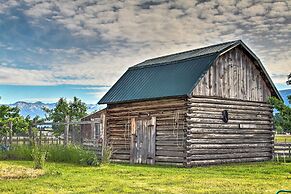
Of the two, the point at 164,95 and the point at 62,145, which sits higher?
the point at 164,95

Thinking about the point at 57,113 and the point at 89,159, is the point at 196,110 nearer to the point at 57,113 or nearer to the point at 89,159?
the point at 89,159

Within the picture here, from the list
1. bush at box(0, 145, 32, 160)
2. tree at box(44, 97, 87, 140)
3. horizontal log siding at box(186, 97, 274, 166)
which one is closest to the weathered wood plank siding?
horizontal log siding at box(186, 97, 274, 166)

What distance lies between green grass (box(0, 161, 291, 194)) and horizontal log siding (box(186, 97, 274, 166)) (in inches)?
130

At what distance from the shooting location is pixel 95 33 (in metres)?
30.1

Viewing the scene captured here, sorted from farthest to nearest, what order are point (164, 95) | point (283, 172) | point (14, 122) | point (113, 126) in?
point (14, 122)
point (113, 126)
point (164, 95)
point (283, 172)

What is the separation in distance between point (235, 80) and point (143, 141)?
6.07 metres

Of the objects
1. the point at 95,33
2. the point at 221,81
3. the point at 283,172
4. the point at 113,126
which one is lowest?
the point at 283,172

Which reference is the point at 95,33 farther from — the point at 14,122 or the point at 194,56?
the point at 14,122

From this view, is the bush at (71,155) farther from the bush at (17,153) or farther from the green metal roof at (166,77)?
the green metal roof at (166,77)

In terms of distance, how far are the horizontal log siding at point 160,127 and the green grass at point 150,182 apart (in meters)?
3.57

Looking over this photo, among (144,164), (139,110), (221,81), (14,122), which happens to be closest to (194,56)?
(221,81)

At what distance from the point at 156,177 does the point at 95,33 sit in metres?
15.2

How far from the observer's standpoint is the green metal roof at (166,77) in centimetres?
2330

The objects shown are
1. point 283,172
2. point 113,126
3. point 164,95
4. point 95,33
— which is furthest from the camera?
point 95,33
